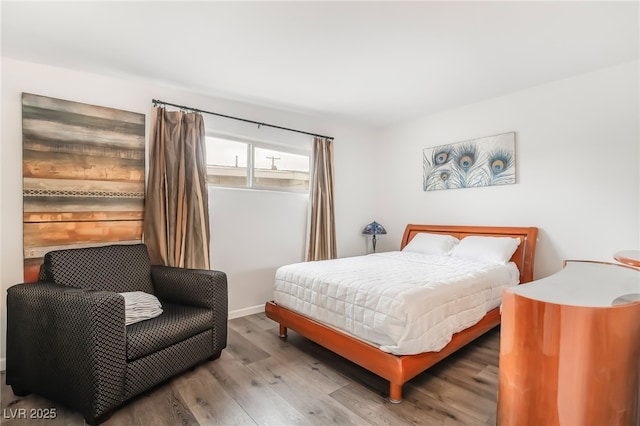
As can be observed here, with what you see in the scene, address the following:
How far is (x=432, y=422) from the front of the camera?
1668 mm

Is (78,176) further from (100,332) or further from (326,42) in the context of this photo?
(326,42)

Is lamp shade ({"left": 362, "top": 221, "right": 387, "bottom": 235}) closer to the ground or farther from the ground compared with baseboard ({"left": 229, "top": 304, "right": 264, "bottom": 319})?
farther from the ground

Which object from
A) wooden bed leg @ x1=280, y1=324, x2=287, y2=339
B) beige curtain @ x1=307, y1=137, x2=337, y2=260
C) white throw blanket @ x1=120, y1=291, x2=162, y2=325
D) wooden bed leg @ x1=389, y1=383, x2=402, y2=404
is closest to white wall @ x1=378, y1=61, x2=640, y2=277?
beige curtain @ x1=307, y1=137, x2=337, y2=260

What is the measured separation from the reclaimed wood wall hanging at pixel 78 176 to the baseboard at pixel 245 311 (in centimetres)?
A: 128

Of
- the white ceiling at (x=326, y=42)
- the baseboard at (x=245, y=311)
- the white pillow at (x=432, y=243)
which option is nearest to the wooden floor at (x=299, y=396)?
the baseboard at (x=245, y=311)

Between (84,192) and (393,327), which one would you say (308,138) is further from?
(393,327)

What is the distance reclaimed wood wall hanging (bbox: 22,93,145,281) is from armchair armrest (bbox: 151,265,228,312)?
2.14ft

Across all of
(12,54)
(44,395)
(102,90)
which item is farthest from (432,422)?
(12,54)

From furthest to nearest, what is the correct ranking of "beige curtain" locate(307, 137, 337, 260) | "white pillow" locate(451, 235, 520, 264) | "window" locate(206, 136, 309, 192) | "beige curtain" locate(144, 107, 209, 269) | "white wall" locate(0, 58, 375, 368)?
"beige curtain" locate(307, 137, 337, 260)
"window" locate(206, 136, 309, 192)
"white pillow" locate(451, 235, 520, 264)
"beige curtain" locate(144, 107, 209, 269)
"white wall" locate(0, 58, 375, 368)

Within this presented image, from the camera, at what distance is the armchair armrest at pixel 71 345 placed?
63.2 inches

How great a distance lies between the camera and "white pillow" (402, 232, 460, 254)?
359cm

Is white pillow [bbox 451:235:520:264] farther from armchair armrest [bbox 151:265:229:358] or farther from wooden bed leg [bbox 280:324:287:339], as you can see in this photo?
armchair armrest [bbox 151:265:229:358]

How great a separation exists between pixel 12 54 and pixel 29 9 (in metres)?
0.74

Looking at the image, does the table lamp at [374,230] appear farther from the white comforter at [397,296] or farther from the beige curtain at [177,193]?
the beige curtain at [177,193]
